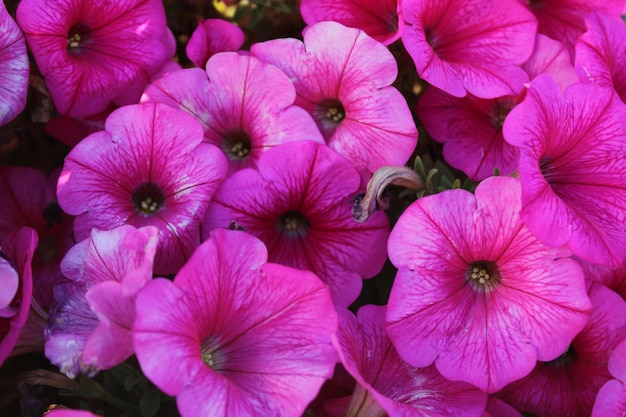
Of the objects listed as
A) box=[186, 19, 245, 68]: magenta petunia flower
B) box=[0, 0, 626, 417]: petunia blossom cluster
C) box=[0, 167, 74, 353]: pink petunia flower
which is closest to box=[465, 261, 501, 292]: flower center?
box=[0, 0, 626, 417]: petunia blossom cluster

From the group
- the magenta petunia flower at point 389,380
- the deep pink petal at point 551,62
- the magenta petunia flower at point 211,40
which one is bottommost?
the magenta petunia flower at point 389,380

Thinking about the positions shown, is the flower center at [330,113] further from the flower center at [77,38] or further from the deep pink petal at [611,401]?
the deep pink petal at [611,401]

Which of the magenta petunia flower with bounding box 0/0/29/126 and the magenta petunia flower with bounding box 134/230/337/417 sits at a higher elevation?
the magenta petunia flower with bounding box 0/0/29/126

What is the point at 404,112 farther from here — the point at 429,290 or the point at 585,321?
the point at 585,321

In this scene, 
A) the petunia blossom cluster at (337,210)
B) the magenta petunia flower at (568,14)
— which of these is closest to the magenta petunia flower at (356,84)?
the petunia blossom cluster at (337,210)

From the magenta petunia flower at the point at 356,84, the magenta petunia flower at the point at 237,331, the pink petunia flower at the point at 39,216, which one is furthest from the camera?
the pink petunia flower at the point at 39,216

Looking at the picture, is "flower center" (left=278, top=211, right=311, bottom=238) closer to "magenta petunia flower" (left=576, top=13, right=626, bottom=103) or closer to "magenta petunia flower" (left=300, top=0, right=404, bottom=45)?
"magenta petunia flower" (left=300, top=0, right=404, bottom=45)

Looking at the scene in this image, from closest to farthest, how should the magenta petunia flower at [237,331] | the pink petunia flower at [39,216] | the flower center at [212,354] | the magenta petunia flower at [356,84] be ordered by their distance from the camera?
the magenta petunia flower at [237,331] → the flower center at [212,354] → the magenta petunia flower at [356,84] → the pink petunia flower at [39,216]

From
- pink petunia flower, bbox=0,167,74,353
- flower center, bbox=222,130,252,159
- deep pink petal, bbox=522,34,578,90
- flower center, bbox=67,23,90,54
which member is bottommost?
pink petunia flower, bbox=0,167,74,353

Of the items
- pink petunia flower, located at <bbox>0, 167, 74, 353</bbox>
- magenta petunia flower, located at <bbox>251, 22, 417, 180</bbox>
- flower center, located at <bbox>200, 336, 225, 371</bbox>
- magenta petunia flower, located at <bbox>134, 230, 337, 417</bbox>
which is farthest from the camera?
pink petunia flower, located at <bbox>0, 167, 74, 353</bbox>
